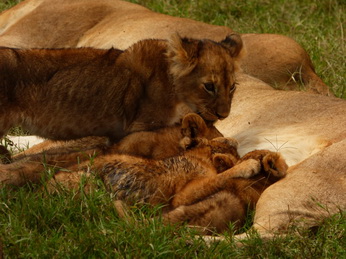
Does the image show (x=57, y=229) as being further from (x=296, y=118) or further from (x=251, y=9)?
(x=251, y=9)

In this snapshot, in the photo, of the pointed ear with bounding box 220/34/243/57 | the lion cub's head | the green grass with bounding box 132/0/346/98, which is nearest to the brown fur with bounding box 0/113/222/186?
the lion cub's head

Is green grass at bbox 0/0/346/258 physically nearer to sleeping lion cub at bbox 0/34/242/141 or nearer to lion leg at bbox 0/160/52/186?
lion leg at bbox 0/160/52/186

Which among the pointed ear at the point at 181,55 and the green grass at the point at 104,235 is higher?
the pointed ear at the point at 181,55

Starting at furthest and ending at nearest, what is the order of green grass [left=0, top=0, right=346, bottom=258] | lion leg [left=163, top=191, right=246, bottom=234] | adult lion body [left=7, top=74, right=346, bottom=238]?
adult lion body [left=7, top=74, right=346, bottom=238], lion leg [left=163, top=191, right=246, bottom=234], green grass [left=0, top=0, right=346, bottom=258]

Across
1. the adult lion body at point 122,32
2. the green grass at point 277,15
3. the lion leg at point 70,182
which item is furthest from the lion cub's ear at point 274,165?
the green grass at point 277,15

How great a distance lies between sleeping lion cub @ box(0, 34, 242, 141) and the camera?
4086 mm

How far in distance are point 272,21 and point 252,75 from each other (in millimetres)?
1937

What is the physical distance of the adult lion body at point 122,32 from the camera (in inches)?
222

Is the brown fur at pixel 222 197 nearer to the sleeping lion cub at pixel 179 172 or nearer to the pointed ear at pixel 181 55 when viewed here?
the sleeping lion cub at pixel 179 172

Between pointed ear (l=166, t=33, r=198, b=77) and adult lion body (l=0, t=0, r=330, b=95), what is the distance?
4.44 ft

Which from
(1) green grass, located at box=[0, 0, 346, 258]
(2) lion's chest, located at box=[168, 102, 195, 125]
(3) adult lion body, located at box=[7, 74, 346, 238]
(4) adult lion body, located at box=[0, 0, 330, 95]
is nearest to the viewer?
(1) green grass, located at box=[0, 0, 346, 258]

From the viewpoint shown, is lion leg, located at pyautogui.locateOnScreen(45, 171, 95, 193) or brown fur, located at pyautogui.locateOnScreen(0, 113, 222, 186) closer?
lion leg, located at pyautogui.locateOnScreen(45, 171, 95, 193)

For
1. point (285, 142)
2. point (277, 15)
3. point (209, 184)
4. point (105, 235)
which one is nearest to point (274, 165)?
point (209, 184)

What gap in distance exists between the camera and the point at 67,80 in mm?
4160
